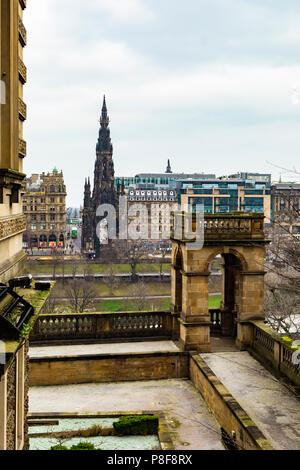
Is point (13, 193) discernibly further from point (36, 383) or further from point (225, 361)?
point (225, 361)

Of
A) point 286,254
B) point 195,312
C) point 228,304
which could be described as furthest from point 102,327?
point 286,254

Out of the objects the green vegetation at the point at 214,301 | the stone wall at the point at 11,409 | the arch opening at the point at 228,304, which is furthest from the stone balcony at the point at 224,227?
the green vegetation at the point at 214,301

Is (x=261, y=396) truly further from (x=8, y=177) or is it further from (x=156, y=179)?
(x=156, y=179)

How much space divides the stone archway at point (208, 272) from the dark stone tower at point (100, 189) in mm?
104489

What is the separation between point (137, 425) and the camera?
13672mm

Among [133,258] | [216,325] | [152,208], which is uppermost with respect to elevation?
[152,208]

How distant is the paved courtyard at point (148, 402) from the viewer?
13.8 meters

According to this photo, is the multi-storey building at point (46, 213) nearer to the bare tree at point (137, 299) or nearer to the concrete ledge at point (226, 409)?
the bare tree at point (137, 299)

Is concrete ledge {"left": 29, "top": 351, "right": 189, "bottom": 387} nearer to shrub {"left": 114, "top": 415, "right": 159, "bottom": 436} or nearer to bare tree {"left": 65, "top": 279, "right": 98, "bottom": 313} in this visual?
shrub {"left": 114, "top": 415, "right": 159, "bottom": 436}

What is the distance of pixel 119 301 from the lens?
2854 inches

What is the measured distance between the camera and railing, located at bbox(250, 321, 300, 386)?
14.8 meters

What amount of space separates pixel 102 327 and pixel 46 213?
109 metres

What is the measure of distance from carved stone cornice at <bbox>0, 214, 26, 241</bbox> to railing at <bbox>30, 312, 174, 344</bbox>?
8.86 metres

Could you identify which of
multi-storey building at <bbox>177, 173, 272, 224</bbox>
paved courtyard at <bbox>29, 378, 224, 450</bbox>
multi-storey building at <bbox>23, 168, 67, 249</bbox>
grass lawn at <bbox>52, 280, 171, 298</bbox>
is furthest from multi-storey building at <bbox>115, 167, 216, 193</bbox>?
paved courtyard at <bbox>29, 378, 224, 450</bbox>
